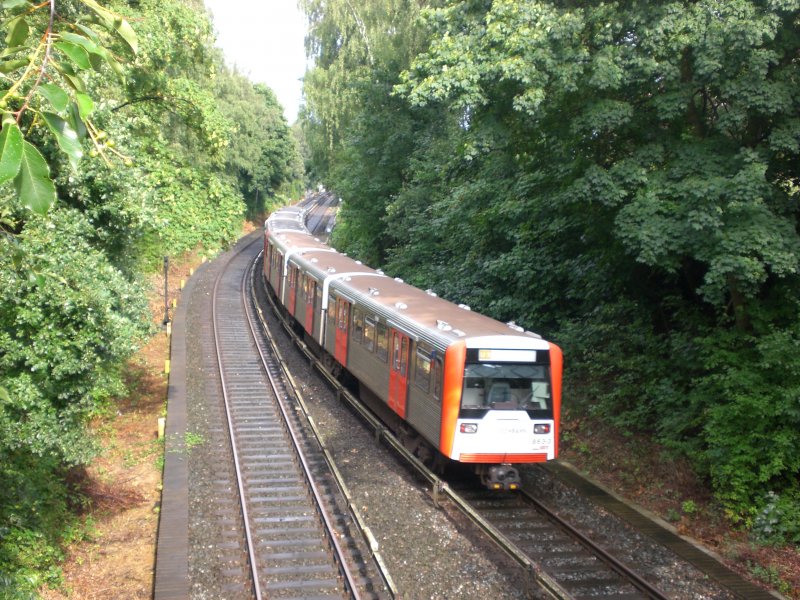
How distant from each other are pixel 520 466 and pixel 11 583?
8.33 meters

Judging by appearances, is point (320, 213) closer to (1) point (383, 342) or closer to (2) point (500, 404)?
(1) point (383, 342)

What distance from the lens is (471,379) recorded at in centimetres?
1089

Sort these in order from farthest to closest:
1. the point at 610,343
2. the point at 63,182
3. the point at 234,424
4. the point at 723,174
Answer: the point at 610,343 < the point at 234,424 < the point at 63,182 < the point at 723,174

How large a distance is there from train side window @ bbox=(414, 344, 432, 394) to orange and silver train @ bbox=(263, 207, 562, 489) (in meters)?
0.02

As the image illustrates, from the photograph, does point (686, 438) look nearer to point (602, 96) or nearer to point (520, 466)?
point (520, 466)

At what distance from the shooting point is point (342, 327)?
16.8 metres

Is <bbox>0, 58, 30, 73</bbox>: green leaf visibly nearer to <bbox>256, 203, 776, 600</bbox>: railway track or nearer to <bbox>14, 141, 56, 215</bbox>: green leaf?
<bbox>14, 141, 56, 215</bbox>: green leaf

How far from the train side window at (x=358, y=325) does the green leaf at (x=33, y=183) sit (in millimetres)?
12485

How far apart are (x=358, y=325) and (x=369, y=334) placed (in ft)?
2.73

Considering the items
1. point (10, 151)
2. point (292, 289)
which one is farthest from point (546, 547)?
point (292, 289)

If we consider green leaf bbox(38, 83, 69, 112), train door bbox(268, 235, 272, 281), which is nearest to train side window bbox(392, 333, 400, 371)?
green leaf bbox(38, 83, 69, 112)

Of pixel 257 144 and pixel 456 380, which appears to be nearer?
pixel 456 380

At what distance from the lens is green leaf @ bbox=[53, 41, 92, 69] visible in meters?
3.25

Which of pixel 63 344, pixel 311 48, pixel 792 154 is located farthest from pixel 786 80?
pixel 311 48
